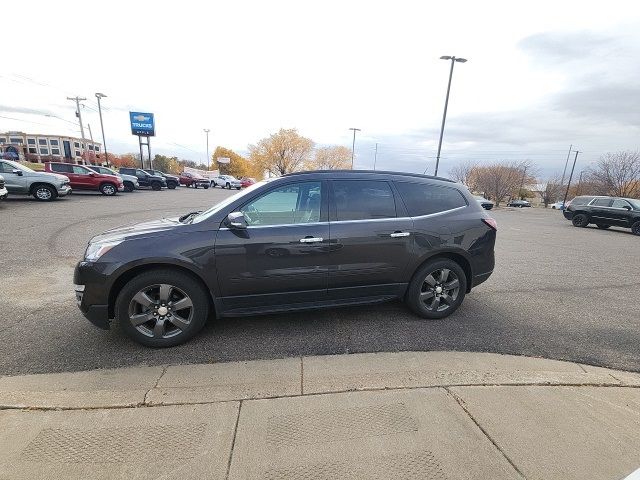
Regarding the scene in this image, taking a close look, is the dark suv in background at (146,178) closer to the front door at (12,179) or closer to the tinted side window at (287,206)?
the front door at (12,179)

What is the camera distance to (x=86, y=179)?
18625mm

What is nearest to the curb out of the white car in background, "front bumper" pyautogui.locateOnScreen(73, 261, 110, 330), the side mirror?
"front bumper" pyautogui.locateOnScreen(73, 261, 110, 330)

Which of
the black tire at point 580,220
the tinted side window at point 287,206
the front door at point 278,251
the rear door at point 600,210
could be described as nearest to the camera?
the front door at point 278,251

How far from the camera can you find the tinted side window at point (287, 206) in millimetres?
3369

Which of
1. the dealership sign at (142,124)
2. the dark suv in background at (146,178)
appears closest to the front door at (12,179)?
the dark suv in background at (146,178)

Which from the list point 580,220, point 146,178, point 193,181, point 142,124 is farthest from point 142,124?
point 580,220

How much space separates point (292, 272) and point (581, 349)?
10.2 ft

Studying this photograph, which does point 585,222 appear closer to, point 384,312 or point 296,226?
point 384,312

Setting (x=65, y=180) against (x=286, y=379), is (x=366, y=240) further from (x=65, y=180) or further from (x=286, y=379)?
(x=65, y=180)

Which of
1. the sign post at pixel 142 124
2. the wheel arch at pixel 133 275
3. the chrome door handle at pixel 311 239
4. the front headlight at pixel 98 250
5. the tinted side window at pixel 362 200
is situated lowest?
the wheel arch at pixel 133 275

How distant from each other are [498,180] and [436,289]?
2186 inches

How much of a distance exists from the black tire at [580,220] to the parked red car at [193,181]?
35.7 metres

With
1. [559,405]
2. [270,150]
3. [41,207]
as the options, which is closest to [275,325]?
[559,405]

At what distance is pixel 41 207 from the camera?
12414mm
